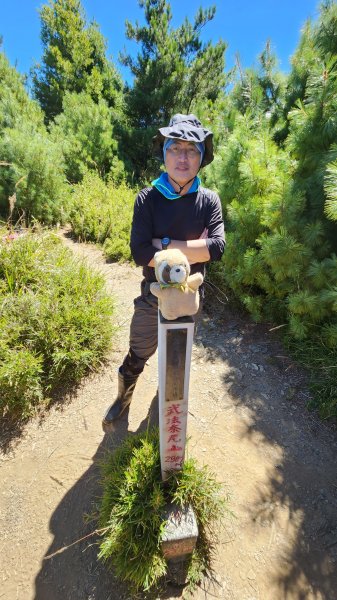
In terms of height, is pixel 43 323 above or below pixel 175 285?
below

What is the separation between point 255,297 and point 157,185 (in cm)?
224

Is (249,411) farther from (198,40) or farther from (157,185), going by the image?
(198,40)

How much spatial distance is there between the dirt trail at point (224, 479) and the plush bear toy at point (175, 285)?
71.3 inches

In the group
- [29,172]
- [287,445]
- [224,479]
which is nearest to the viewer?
[224,479]

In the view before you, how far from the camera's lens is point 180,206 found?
5.84 ft

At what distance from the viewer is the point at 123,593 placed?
1.81 meters

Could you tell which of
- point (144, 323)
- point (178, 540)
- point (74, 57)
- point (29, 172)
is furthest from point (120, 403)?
point (74, 57)

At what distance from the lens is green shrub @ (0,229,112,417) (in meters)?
2.77

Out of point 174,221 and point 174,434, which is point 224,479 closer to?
point 174,434

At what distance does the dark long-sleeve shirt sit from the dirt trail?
1786mm

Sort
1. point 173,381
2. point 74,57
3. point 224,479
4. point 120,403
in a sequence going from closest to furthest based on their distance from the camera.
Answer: point 173,381, point 224,479, point 120,403, point 74,57

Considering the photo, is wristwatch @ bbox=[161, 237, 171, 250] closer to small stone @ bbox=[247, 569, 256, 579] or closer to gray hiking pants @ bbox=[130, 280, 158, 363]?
gray hiking pants @ bbox=[130, 280, 158, 363]

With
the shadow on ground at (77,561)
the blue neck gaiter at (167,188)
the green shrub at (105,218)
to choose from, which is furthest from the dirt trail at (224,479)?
the green shrub at (105,218)

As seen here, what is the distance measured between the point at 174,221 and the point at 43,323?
1909mm
